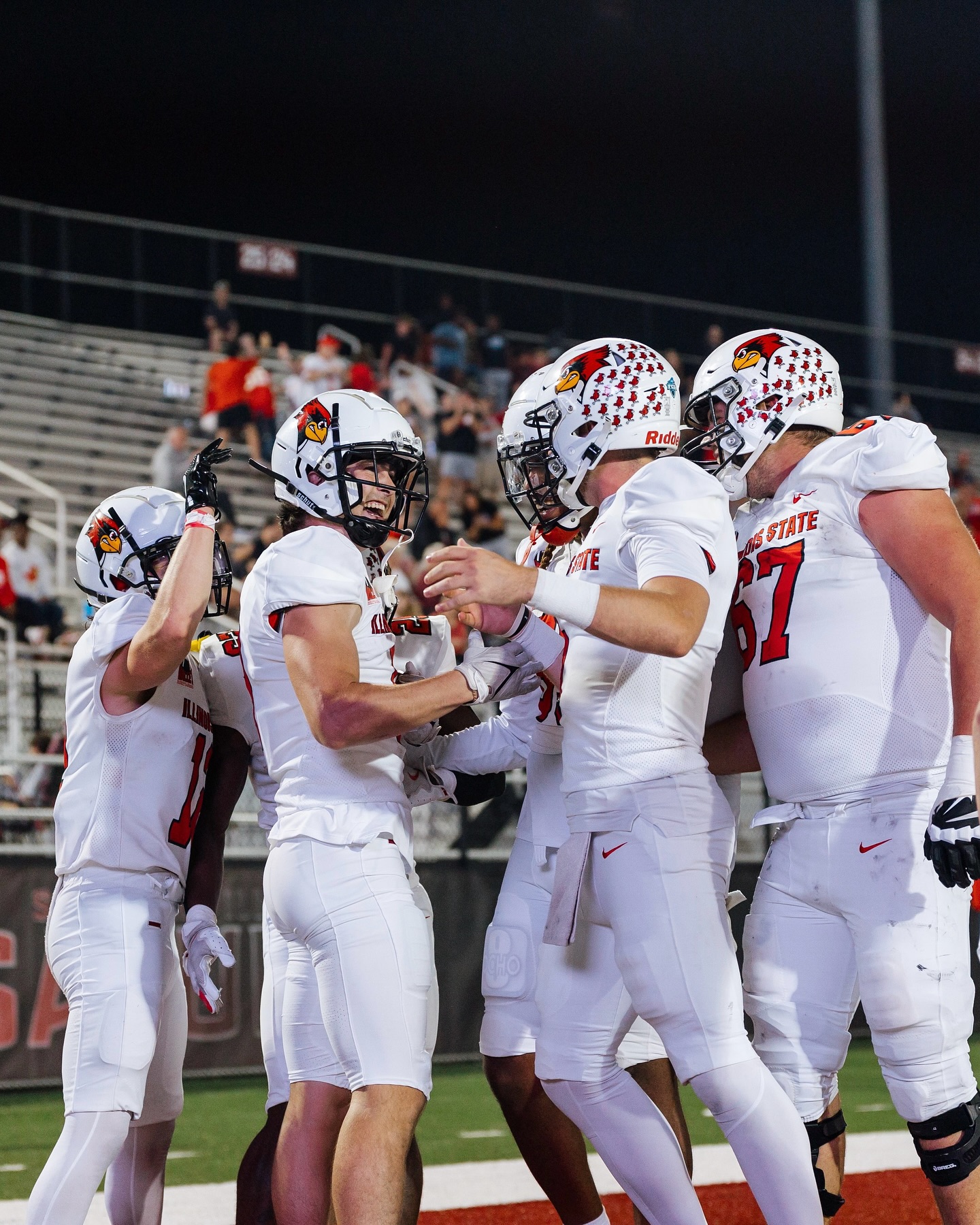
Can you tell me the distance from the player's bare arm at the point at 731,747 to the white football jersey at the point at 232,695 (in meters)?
1.15

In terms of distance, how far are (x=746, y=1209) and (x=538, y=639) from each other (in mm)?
2352

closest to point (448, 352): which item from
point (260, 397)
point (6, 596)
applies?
point (260, 397)

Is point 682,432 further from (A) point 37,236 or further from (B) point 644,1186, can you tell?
(A) point 37,236

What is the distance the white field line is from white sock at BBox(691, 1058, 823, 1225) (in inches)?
76.6

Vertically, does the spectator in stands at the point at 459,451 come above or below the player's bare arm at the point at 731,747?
above

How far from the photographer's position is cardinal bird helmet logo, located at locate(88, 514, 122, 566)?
3748 mm

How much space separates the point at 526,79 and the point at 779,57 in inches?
138

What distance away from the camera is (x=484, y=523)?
1179 cm

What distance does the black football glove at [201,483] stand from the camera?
3514 millimetres

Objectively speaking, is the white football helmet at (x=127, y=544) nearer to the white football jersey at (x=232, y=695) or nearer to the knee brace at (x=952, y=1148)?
the white football jersey at (x=232, y=695)

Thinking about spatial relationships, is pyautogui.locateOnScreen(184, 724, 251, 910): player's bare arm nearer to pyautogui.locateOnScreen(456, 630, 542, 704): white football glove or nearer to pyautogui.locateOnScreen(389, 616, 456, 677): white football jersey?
pyautogui.locateOnScreen(389, 616, 456, 677): white football jersey

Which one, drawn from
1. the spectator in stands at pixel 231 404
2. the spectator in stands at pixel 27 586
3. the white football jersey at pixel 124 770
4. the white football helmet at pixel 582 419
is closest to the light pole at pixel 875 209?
the spectator in stands at pixel 231 404

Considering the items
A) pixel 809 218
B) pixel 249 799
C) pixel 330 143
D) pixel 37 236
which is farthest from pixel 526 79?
pixel 249 799

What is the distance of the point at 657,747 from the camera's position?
305 cm
